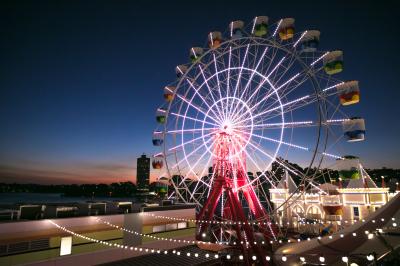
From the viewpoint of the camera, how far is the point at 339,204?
27.6 m

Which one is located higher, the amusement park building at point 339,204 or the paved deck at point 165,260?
the amusement park building at point 339,204

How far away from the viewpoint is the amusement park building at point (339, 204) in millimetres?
26344

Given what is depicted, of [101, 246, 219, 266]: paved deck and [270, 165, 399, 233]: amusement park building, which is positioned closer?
[101, 246, 219, 266]: paved deck

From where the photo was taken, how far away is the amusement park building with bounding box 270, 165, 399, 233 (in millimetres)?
26344

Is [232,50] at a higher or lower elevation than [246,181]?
higher

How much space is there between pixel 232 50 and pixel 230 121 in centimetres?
458

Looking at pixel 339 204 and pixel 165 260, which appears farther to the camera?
pixel 339 204

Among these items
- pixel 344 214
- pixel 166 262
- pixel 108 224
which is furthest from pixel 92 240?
pixel 344 214

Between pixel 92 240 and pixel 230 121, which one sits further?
pixel 230 121

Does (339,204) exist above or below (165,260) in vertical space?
above

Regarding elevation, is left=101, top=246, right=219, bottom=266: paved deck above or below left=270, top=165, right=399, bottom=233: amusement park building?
below

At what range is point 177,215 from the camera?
17984mm

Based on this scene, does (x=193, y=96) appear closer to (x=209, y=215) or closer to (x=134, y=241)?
(x=209, y=215)

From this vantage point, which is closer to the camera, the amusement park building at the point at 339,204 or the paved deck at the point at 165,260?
the paved deck at the point at 165,260
